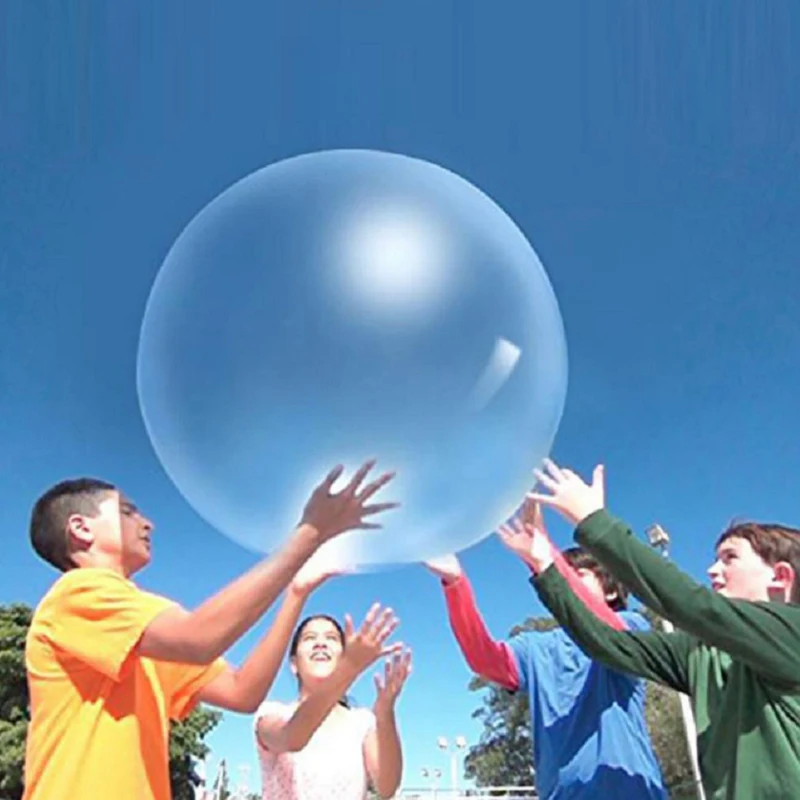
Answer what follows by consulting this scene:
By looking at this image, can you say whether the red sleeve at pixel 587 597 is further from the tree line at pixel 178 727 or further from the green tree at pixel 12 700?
the green tree at pixel 12 700

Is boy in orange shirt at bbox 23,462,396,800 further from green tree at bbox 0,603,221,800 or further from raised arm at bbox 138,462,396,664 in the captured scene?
green tree at bbox 0,603,221,800

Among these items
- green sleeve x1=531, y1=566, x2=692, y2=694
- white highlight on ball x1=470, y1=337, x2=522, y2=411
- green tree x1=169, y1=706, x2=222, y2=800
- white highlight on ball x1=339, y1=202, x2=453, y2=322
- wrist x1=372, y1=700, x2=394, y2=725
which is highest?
green tree x1=169, y1=706, x2=222, y2=800

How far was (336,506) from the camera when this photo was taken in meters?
2.38

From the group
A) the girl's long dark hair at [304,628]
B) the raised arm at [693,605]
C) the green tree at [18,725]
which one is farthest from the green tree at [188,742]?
the raised arm at [693,605]

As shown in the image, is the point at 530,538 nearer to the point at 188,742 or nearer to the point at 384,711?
the point at 384,711

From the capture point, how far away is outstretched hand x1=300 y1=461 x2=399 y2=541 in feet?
7.77

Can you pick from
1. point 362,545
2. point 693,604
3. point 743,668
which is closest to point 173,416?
point 362,545

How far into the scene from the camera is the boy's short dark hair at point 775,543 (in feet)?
10.1

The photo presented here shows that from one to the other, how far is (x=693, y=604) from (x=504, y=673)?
115 cm

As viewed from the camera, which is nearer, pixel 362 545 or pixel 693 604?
pixel 693 604

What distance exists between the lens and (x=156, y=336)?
2963 mm

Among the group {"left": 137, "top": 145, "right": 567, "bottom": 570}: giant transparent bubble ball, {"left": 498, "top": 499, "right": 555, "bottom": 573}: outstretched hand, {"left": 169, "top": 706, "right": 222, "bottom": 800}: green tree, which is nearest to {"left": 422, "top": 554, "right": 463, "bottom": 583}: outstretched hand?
{"left": 498, "top": 499, "right": 555, "bottom": 573}: outstretched hand

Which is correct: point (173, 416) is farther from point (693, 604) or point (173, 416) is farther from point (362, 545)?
point (693, 604)

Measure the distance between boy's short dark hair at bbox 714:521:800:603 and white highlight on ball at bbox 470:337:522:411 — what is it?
0.95 m
